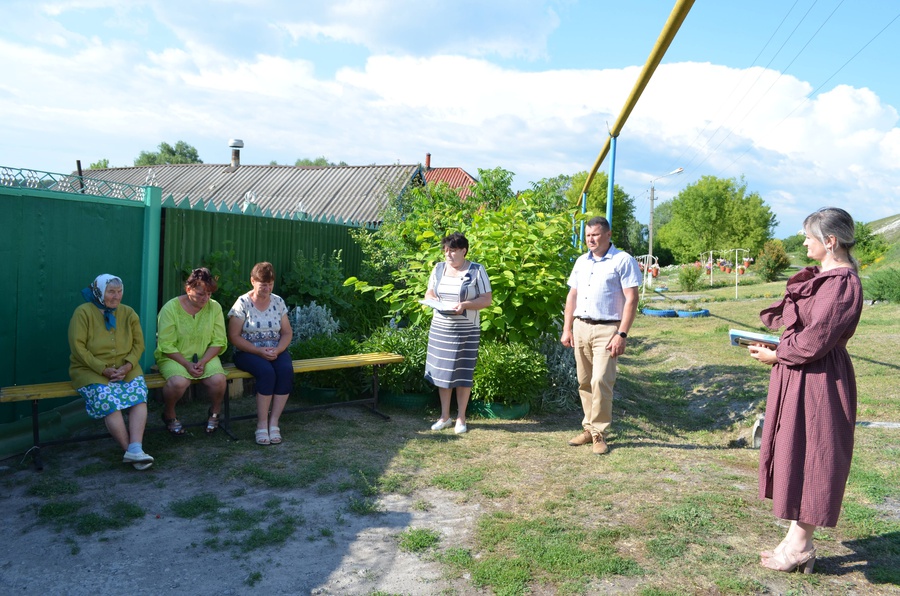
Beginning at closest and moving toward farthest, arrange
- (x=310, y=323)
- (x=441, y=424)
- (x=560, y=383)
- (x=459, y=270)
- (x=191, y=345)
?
(x=191, y=345)
(x=459, y=270)
(x=441, y=424)
(x=560, y=383)
(x=310, y=323)

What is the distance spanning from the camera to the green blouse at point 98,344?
439 centimetres

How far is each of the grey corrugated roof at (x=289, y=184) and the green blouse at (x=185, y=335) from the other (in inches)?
540

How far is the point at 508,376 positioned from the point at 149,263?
3.17 metres

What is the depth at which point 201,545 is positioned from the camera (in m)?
3.40

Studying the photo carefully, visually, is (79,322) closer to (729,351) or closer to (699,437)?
(699,437)

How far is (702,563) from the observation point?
11.0 feet

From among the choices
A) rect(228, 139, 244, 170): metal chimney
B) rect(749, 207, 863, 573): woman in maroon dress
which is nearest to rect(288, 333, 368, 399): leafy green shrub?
rect(749, 207, 863, 573): woman in maroon dress

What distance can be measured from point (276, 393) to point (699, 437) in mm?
3735

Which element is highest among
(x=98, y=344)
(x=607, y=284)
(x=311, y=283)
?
(x=607, y=284)

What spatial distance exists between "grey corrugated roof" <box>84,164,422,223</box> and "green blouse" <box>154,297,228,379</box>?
45.0 ft

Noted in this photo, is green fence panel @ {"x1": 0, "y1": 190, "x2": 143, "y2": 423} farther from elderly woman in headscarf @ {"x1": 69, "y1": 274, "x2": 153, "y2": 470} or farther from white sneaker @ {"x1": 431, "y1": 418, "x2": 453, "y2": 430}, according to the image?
white sneaker @ {"x1": 431, "y1": 418, "x2": 453, "y2": 430}

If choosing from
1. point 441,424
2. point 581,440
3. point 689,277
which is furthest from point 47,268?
point 689,277

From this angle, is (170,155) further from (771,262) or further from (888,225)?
(888,225)

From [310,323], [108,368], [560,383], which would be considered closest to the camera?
[108,368]
